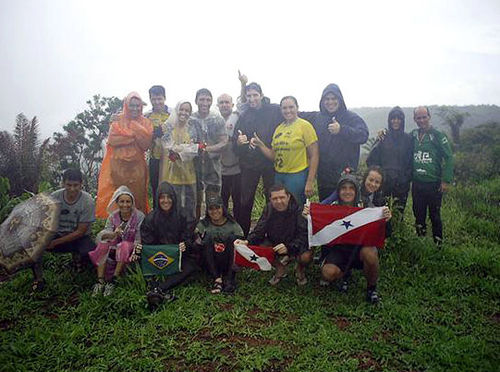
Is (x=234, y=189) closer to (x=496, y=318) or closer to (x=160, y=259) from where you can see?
(x=160, y=259)

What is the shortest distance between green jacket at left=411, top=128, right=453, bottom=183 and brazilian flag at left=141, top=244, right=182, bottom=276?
3189mm

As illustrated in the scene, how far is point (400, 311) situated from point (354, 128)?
2.08m

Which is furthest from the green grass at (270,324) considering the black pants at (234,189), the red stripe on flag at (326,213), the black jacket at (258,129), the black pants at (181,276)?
the black jacket at (258,129)

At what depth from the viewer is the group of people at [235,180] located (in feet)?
12.4

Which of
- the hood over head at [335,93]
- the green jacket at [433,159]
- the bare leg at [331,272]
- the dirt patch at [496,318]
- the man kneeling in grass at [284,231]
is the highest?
the hood over head at [335,93]

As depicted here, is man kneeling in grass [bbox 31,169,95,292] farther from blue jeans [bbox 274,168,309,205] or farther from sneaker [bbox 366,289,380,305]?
sneaker [bbox 366,289,380,305]

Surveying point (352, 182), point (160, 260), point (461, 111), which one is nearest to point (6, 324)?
point (160, 260)

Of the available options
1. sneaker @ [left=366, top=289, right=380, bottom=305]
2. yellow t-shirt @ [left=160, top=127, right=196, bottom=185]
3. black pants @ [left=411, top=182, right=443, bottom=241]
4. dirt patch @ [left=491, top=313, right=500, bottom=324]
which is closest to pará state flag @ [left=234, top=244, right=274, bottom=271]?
sneaker @ [left=366, top=289, right=380, bottom=305]

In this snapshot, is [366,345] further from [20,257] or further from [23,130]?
[23,130]

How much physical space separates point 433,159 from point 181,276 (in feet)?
11.2

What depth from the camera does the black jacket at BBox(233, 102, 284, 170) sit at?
171 inches

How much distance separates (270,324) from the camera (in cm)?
320

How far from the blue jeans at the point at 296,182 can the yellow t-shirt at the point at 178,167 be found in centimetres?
116

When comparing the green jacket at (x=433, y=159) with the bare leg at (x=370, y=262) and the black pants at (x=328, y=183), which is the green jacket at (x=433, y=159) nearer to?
the black pants at (x=328, y=183)
